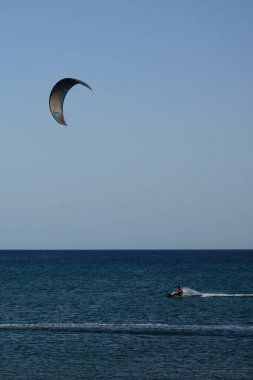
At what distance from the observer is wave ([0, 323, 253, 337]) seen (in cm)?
3578

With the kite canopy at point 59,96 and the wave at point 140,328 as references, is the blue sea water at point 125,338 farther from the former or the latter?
the kite canopy at point 59,96

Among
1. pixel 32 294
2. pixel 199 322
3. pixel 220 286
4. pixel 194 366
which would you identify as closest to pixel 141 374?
pixel 194 366

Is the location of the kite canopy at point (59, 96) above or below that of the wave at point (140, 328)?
above

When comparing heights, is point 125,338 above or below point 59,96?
below

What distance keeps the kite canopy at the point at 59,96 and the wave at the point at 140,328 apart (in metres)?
12.5

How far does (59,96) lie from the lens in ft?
96.7

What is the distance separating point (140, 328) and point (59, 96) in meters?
13.9

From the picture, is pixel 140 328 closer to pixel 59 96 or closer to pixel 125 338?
pixel 125 338

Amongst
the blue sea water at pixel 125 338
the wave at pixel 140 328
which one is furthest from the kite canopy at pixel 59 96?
the wave at pixel 140 328

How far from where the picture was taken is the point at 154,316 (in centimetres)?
4400

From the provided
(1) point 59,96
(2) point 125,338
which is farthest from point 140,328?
(1) point 59,96

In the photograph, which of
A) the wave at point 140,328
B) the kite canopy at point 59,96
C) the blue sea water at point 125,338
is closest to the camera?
the blue sea water at point 125,338

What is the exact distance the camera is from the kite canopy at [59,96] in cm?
2825

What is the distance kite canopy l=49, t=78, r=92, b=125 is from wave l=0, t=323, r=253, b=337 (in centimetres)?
1250
